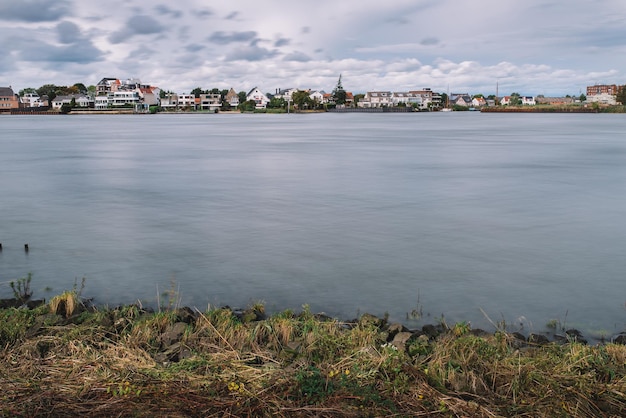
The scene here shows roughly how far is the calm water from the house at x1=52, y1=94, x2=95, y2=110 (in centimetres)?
17236

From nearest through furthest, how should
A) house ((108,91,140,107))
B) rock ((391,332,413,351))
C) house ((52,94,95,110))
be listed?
rock ((391,332,413,351))
house ((108,91,140,107))
house ((52,94,95,110))

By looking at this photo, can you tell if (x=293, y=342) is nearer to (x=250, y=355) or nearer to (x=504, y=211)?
(x=250, y=355)

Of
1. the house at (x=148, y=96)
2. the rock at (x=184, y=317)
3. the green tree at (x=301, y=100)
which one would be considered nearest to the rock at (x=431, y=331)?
the rock at (x=184, y=317)

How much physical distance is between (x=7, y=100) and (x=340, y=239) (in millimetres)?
195429

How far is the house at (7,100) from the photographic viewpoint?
180750mm

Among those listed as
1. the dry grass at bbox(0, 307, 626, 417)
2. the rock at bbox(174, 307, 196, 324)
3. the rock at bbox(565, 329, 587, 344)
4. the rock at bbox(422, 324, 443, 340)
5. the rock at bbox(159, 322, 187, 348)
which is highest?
the dry grass at bbox(0, 307, 626, 417)

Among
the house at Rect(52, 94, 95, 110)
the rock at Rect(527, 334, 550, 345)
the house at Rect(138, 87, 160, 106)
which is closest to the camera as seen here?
the rock at Rect(527, 334, 550, 345)

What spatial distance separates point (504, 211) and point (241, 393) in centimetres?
1236

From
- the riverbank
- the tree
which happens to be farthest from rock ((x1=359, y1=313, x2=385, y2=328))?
the tree

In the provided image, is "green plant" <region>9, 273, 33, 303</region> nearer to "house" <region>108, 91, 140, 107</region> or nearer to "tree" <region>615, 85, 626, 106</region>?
"tree" <region>615, 85, 626, 106</region>

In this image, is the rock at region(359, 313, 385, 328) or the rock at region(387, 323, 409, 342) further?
the rock at region(359, 313, 385, 328)

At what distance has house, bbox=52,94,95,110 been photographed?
185m

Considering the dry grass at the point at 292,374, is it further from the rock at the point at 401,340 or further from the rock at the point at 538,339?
the rock at the point at 538,339

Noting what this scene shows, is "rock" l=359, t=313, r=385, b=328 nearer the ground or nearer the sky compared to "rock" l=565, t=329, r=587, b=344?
nearer the sky
